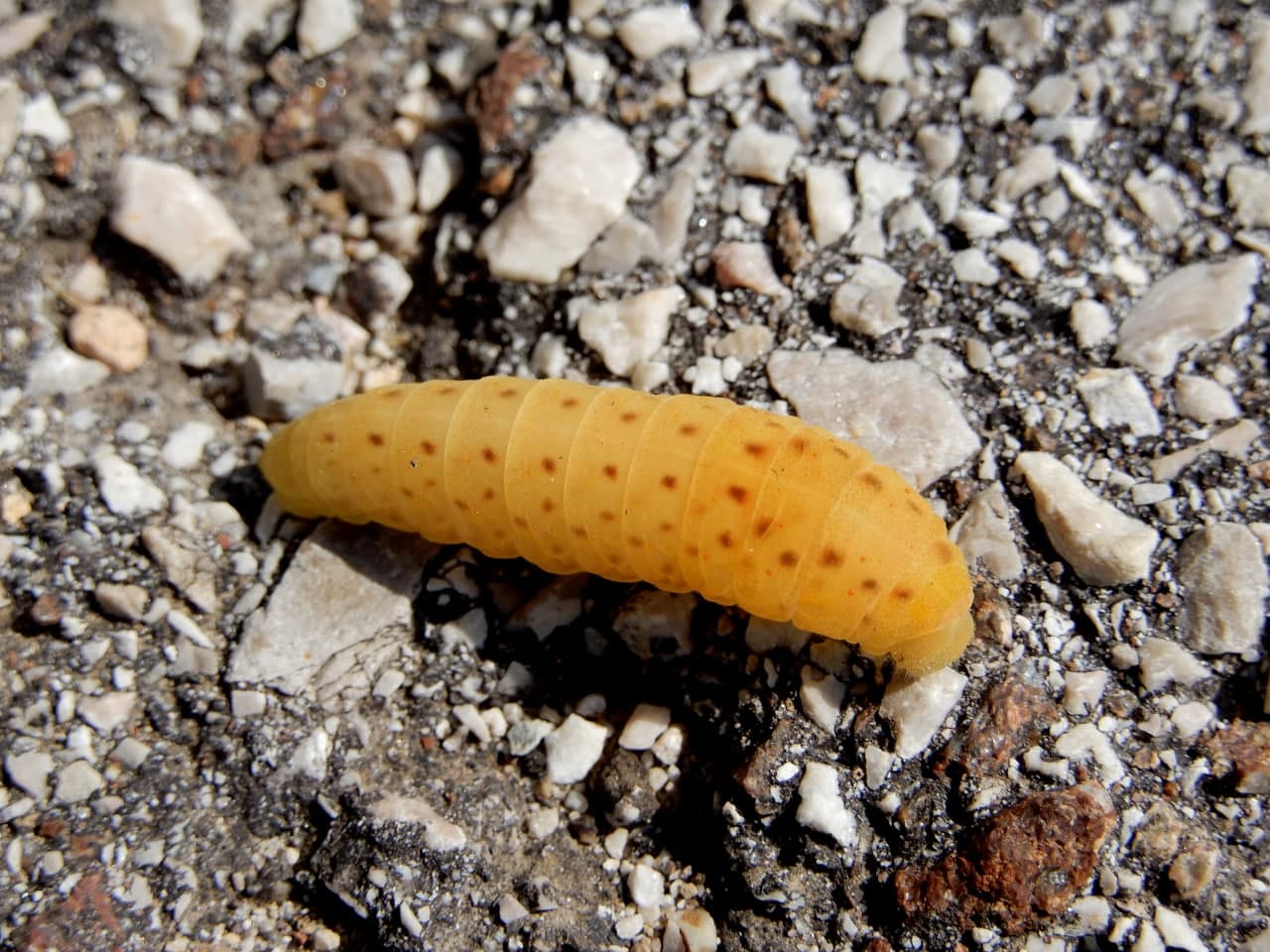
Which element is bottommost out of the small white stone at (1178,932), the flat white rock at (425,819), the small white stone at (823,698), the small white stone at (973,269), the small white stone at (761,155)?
the flat white rock at (425,819)

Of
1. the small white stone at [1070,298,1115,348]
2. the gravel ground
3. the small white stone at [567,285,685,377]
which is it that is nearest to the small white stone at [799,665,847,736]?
the gravel ground

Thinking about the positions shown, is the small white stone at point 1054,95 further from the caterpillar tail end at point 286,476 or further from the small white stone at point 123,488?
the small white stone at point 123,488

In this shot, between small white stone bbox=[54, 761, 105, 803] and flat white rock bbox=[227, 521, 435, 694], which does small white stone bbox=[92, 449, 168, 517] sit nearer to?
flat white rock bbox=[227, 521, 435, 694]

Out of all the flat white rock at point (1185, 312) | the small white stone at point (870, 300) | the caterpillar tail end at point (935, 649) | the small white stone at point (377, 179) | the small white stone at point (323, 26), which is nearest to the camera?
the caterpillar tail end at point (935, 649)

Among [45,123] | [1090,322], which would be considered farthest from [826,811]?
[45,123]

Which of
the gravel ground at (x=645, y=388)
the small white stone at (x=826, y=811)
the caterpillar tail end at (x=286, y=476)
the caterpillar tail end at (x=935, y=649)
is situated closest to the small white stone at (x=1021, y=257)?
the gravel ground at (x=645, y=388)

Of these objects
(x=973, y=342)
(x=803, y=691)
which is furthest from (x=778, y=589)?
(x=973, y=342)
